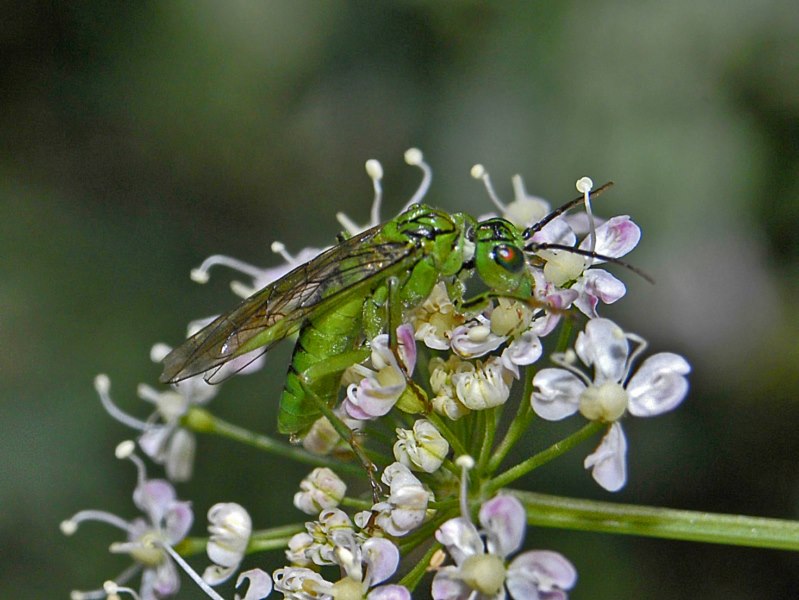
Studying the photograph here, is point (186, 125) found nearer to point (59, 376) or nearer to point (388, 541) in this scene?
point (59, 376)

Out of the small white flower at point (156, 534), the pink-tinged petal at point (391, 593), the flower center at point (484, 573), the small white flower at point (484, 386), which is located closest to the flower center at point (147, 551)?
the small white flower at point (156, 534)

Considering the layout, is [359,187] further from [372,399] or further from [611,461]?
[611,461]

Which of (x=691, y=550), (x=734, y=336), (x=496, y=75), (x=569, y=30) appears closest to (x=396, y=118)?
(x=496, y=75)

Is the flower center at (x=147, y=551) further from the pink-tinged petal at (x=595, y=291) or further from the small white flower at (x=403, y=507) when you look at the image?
the pink-tinged petal at (x=595, y=291)

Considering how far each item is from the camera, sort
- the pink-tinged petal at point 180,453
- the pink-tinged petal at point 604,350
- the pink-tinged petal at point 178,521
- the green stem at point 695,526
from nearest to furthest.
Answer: the pink-tinged petal at point 604,350, the green stem at point 695,526, the pink-tinged petal at point 178,521, the pink-tinged petal at point 180,453

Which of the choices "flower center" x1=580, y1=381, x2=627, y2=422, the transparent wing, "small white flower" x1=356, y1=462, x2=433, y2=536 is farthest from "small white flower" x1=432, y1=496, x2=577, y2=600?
the transparent wing

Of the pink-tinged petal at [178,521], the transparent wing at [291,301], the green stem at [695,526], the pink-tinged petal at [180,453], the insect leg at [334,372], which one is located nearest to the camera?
the green stem at [695,526]
